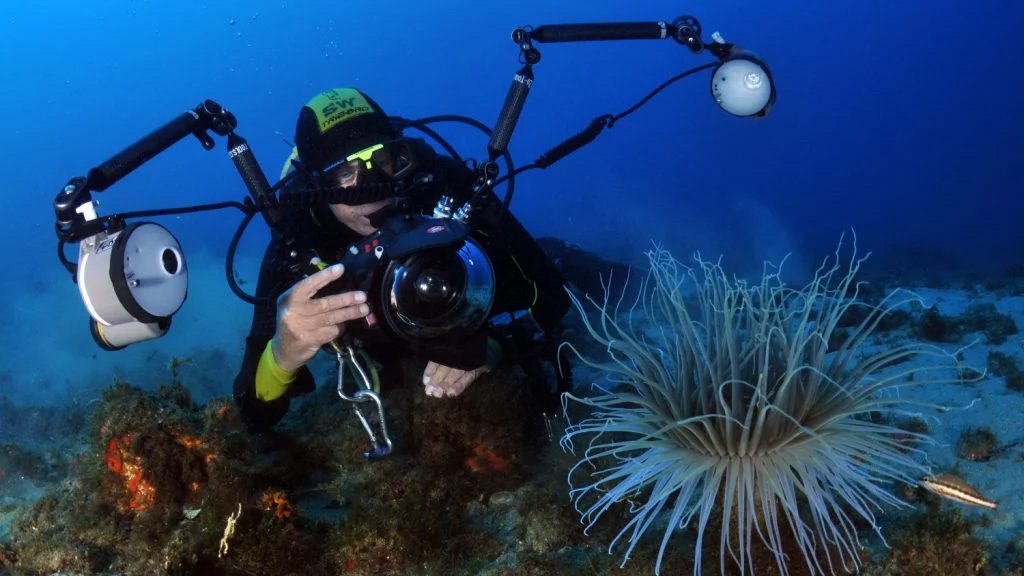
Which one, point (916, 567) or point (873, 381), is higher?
point (873, 381)

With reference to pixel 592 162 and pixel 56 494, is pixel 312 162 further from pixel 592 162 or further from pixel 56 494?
pixel 592 162

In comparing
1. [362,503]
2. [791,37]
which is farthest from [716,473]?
[791,37]

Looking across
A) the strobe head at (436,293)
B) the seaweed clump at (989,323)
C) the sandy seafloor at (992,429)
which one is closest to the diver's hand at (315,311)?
the strobe head at (436,293)

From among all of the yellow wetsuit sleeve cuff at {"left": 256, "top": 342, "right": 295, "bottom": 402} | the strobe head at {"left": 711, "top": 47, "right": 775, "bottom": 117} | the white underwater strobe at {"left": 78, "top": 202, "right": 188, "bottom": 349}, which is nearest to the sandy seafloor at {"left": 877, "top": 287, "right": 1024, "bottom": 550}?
the strobe head at {"left": 711, "top": 47, "right": 775, "bottom": 117}

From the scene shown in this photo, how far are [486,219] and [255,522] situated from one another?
1.91 m

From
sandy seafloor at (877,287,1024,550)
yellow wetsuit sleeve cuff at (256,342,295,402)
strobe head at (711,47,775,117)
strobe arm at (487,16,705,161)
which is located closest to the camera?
sandy seafloor at (877,287,1024,550)

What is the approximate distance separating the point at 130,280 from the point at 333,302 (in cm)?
74

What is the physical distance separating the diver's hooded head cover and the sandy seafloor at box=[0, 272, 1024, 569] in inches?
109

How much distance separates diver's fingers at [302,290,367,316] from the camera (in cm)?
244

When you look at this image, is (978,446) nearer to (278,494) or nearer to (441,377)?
(441,377)

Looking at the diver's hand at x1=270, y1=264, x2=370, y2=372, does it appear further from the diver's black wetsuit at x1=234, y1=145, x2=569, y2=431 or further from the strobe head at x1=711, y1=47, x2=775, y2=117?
the strobe head at x1=711, y1=47, x2=775, y2=117

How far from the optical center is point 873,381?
2.15 meters

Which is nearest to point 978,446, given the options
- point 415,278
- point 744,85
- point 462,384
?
point 744,85

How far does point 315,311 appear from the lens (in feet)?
8.21
